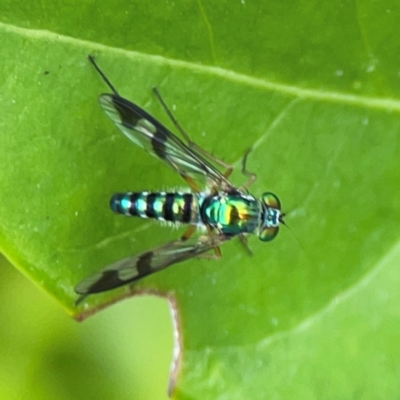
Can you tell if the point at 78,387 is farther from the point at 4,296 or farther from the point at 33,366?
the point at 4,296

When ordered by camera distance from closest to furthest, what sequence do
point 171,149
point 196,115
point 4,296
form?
point 196,115 < point 171,149 < point 4,296

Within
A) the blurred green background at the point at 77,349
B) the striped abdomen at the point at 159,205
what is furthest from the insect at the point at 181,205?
the blurred green background at the point at 77,349

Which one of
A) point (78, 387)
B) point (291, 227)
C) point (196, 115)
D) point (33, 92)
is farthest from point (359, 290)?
point (78, 387)

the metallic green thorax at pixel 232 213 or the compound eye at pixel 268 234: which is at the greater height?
the compound eye at pixel 268 234

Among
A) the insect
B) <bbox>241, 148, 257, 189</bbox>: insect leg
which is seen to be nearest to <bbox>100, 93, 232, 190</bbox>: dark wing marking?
the insect

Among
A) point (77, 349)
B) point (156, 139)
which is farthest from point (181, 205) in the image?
point (77, 349)

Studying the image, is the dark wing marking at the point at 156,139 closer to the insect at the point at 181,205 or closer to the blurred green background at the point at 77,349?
the insect at the point at 181,205

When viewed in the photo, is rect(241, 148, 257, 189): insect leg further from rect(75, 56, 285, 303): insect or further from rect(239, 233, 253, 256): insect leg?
rect(239, 233, 253, 256): insect leg
